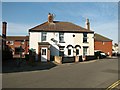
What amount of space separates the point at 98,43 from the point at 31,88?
5529 centimetres

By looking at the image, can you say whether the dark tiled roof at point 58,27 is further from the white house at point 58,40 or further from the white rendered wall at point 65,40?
the white rendered wall at point 65,40

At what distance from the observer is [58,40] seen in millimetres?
36531

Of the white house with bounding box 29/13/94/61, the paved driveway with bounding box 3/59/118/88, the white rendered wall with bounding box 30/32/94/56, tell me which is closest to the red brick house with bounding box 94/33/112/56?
the white house with bounding box 29/13/94/61

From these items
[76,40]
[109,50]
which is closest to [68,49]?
[76,40]

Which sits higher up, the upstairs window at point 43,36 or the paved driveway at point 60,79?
the upstairs window at point 43,36

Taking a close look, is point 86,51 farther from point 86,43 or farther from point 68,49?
point 68,49

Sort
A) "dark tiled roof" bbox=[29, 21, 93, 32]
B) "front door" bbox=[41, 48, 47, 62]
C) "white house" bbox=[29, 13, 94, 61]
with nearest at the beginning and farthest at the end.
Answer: "front door" bbox=[41, 48, 47, 62] → "white house" bbox=[29, 13, 94, 61] → "dark tiled roof" bbox=[29, 21, 93, 32]

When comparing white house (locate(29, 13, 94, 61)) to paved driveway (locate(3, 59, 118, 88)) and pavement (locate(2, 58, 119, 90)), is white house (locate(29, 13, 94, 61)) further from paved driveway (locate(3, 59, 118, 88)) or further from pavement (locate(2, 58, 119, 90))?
paved driveway (locate(3, 59, 118, 88))

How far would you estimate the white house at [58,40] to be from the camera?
34.2m

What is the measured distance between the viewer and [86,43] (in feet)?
127

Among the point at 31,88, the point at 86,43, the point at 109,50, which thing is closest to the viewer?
the point at 31,88

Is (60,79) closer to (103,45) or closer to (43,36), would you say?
(43,36)

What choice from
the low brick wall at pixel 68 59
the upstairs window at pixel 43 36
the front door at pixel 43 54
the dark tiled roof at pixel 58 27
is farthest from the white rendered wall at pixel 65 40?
the low brick wall at pixel 68 59

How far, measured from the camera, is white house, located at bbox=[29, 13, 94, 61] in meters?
34.2
